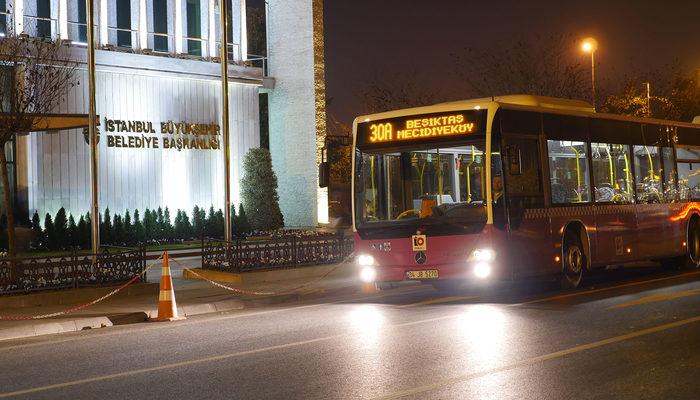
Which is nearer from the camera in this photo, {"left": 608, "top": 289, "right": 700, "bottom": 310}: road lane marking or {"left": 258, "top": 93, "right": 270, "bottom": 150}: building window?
{"left": 608, "top": 289, "right": 700, "bottom": 310}: road lane marking

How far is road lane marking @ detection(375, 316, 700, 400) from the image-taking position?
8.09 meters

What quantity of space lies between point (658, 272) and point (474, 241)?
24.4ft

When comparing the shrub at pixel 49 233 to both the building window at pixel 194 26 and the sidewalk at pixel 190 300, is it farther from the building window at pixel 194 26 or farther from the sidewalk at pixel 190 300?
the building window at pixel 194 26

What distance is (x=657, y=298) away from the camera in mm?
14875

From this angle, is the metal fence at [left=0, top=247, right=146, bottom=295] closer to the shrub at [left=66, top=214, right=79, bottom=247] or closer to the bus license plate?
the bus license plate

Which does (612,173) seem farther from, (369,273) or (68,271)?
(68,271)

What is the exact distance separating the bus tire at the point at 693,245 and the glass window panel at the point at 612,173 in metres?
3.01

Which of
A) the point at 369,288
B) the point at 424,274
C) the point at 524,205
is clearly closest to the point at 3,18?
the point at 369,288

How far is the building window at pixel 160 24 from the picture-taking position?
120 ft

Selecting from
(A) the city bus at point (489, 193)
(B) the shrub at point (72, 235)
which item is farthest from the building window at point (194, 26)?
(A) the city bus at point (489, 193)

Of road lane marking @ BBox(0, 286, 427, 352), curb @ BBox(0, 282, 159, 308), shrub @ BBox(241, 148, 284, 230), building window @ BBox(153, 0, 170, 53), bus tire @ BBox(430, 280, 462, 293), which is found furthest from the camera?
building window @ BBox(153, 0, 170, 53)

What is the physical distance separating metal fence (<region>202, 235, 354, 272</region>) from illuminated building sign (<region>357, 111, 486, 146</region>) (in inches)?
229

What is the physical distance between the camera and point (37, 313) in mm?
15523

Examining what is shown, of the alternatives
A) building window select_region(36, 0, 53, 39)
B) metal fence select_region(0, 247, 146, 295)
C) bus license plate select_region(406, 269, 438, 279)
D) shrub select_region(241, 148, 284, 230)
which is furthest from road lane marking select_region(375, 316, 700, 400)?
building window select_region(36, 0, 53, 39)
